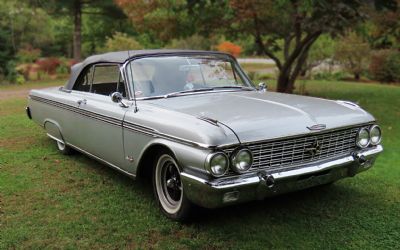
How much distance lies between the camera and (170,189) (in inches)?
172

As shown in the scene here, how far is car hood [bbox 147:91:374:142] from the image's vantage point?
3.78 metres

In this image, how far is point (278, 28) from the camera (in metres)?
13.6

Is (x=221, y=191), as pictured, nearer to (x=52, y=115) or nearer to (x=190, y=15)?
(x=52, y=115)

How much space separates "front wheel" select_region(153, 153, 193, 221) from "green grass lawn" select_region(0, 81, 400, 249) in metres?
0.12

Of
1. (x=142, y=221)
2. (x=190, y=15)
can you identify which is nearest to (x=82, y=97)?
(x=142, y=221)

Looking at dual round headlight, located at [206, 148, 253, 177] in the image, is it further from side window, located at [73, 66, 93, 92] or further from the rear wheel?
the rear wheel

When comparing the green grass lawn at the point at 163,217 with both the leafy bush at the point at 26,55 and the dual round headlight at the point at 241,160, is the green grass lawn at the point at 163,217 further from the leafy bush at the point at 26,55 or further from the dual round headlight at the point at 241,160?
the leafy bush at the point at 26,55

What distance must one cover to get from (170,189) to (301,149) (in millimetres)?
1299

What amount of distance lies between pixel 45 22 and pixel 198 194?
3176cm

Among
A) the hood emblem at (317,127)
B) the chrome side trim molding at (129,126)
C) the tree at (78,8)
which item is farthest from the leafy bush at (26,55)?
the hood emblem at (317,127)

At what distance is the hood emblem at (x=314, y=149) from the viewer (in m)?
4.04

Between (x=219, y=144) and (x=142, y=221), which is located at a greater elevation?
(x=219, y=144)

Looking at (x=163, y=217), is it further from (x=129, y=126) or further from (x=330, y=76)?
(x=330, y=76)

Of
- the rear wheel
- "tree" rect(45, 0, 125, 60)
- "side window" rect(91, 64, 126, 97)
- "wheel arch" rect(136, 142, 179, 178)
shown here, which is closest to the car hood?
"wheel arch" rect(136, 142, 179, 178)
